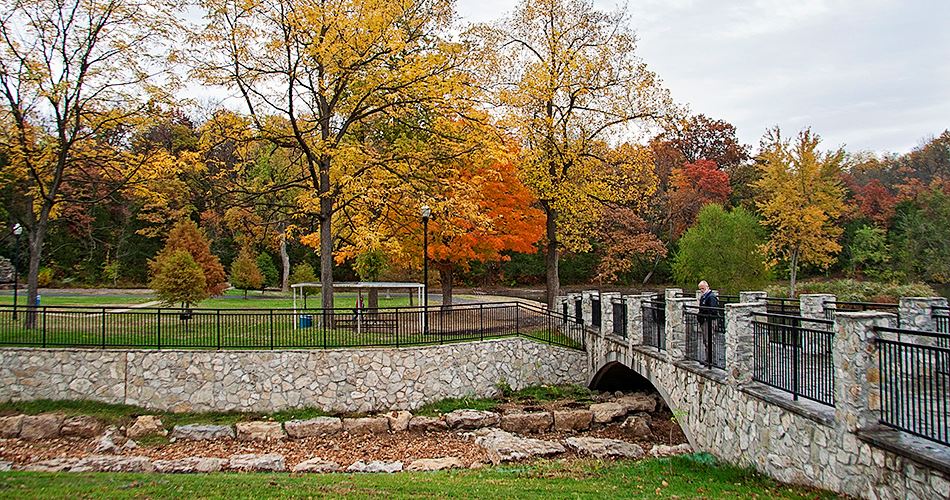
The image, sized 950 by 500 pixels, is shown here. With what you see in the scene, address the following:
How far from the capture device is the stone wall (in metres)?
15.4

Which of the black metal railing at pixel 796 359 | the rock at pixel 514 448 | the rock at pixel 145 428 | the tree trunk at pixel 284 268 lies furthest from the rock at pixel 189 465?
the tree trunk at pixel 284 268

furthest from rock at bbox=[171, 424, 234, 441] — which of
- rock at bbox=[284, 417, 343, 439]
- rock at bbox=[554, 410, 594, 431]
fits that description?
rock at bbox=[554, 410, 594, 431]

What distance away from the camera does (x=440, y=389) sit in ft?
55.9

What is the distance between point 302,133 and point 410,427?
1023cm

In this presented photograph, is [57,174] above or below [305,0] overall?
below

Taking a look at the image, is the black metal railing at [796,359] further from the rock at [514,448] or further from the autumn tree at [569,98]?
the autumn tree at [569,98]

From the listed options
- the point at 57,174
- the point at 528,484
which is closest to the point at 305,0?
the point at 57,174

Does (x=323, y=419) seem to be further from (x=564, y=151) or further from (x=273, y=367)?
(x=564, y=151)

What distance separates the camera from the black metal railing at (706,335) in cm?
1048

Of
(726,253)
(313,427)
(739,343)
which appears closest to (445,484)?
(739,343)

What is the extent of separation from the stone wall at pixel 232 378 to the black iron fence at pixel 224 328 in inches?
13.0

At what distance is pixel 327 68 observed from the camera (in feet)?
63.0

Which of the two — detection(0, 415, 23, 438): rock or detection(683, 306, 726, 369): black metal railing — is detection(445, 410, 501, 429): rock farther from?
detection(0, 415, 23, 438): rock

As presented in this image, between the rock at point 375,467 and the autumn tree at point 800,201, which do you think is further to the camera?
the autumn tree at point 800,201
